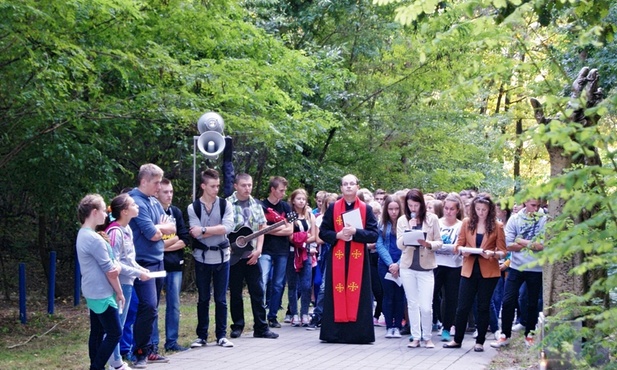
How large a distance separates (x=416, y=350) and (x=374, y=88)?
15230mm

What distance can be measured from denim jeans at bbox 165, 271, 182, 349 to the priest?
226 centimetres

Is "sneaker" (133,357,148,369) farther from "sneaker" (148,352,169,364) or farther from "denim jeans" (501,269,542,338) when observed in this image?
"denim jeans" (501,269,542,338)

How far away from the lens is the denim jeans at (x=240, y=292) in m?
13.4

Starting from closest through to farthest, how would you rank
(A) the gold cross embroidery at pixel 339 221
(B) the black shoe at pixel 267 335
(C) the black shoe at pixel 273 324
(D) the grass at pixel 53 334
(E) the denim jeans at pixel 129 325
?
1. (E) the denim jeans at pixel 129 325
2. (D) the grass at pixel 53 334
3. (A) the gold cross embroidery at pixel 339 221
4. (B) the black shoe at pixel 267 335
5. (C) the black shoe at pixel 273 324

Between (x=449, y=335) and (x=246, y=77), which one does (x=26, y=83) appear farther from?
(x=449, y=335)

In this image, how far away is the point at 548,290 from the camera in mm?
10492

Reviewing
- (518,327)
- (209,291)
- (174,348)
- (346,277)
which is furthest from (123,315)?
(518,327)

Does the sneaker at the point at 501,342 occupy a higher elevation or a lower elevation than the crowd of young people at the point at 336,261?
lower

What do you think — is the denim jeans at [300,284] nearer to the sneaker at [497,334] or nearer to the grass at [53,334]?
the grass at [53,334]

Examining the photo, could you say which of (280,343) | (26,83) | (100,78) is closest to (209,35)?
(100,78)

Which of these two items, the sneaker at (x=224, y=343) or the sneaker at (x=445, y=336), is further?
the sneaker at (x=445, y=336)

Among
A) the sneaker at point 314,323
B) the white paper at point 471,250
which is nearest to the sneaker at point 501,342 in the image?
the white paper at point 471,250

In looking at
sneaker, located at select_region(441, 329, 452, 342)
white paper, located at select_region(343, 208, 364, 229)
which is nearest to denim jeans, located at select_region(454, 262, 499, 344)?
sneaker, located at select_region(441, 329, 452, 342)

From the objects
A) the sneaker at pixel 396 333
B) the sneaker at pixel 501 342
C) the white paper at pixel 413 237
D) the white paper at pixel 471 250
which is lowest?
the sneaker at pixel 396 333
